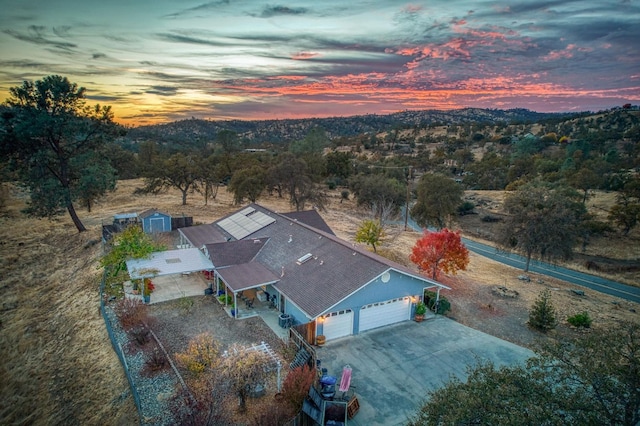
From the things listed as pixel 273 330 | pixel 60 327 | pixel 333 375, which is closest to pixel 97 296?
pixel 60 327

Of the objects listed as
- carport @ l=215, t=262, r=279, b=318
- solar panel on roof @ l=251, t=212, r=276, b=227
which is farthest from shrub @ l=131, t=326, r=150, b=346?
solar panel on roof @ l=251, t=212, r=276, b=227

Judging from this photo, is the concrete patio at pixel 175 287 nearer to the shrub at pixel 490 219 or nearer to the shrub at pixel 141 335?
the shrub at pixel 141 335

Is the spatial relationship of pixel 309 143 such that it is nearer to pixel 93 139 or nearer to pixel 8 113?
pixel 93 139

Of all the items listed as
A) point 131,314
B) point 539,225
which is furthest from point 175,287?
point 539,225

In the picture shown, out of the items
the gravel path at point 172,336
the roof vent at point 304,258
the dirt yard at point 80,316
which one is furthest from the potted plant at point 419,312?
the gravel path at point 172,336

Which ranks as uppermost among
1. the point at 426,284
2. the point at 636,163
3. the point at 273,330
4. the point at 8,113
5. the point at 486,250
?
the point at 8,113

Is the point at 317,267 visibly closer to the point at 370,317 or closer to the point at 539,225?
the point at 370,317
